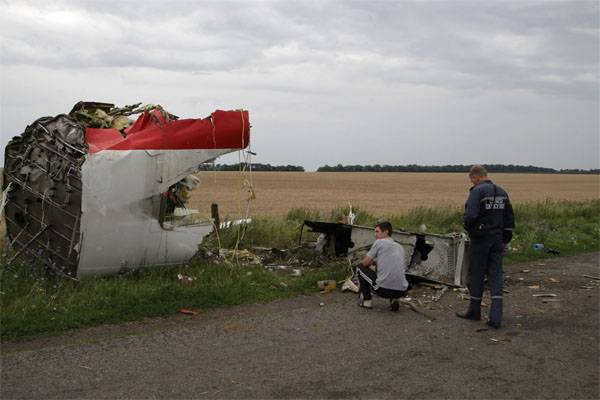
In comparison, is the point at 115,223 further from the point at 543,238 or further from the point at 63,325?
the point at 543,238

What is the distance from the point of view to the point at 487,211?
7.57 meters

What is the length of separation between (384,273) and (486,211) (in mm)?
1495

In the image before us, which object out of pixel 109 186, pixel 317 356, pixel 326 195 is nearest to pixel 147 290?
pixel 109 186

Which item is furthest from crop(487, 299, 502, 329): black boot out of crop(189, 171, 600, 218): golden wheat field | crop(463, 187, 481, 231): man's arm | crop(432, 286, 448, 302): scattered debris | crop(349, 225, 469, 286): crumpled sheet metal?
crop(189, 171, 600, 218): golden wheat field

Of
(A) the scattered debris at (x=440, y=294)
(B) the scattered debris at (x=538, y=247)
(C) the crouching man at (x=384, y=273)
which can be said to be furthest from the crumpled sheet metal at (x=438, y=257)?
(B) the scattered debris at (x=538, y=247)

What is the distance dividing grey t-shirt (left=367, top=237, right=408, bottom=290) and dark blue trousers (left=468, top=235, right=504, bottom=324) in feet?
2.80

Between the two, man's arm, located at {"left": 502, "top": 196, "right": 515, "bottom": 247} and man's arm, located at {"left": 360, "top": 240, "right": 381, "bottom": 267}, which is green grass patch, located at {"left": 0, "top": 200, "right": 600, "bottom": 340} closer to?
man's arm, located at {"left": 360, "top": 240, "right": 381, "bottom": 267}

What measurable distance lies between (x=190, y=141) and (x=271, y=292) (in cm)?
251

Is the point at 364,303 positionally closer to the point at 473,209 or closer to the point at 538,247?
the point at 473,209

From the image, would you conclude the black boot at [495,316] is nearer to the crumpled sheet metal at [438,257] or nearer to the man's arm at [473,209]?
the man's arm at [473,209]

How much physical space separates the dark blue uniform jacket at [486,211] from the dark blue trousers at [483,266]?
4.2 inches

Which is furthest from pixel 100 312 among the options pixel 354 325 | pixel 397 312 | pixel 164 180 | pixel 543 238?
pixel 543 238

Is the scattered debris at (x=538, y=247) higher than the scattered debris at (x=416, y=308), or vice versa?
the scattered debris at (x=538, y=247)

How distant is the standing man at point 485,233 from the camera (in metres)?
7.55
